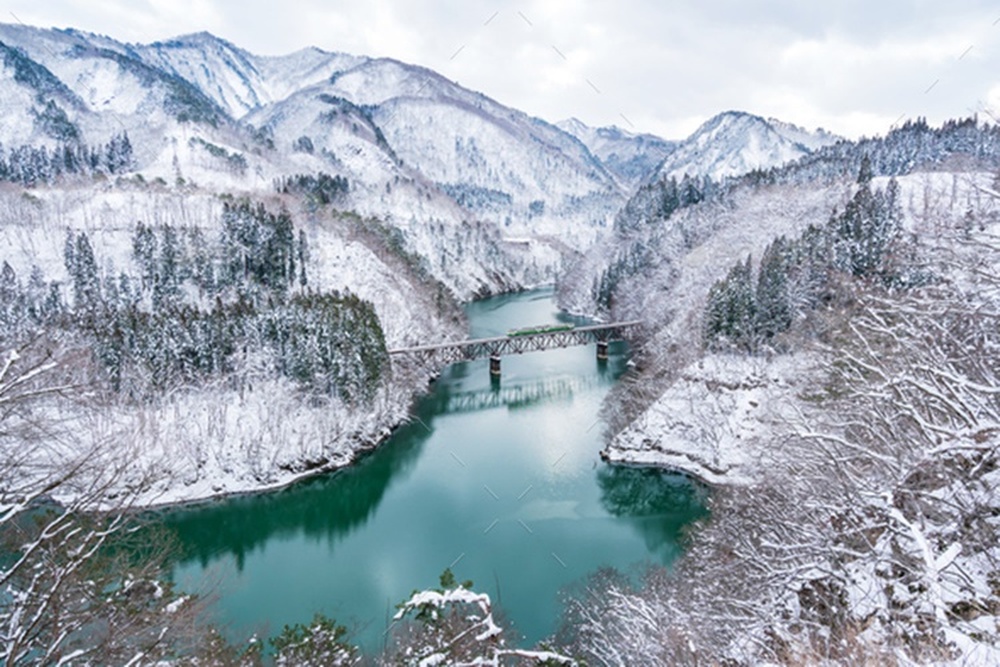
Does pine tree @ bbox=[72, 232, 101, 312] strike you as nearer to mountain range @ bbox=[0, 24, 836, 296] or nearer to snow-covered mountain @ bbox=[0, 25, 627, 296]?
snow-covered mountain @ bbox=[0, 25, 627, 296]

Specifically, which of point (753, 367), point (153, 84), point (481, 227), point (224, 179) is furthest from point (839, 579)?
point (153, 84)

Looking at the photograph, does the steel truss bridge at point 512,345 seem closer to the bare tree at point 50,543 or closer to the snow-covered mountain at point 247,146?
the bare tree at point 50,543

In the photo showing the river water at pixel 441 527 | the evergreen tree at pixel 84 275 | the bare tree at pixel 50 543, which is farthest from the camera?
the evergreen tree at pixel 84 275

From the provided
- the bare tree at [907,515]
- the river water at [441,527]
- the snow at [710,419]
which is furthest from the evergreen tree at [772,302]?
the bare tree at [907,515]

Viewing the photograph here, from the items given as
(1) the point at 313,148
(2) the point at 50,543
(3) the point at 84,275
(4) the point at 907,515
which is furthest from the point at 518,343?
(1) the point at 313,148

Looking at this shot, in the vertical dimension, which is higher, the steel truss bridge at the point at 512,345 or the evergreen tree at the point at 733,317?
the evergreen tree at the point at 733,317

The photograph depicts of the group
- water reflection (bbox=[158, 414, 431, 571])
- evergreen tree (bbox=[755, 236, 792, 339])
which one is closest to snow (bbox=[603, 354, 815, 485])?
evergreen tree (bbox=[755, 236, 792, 339])
